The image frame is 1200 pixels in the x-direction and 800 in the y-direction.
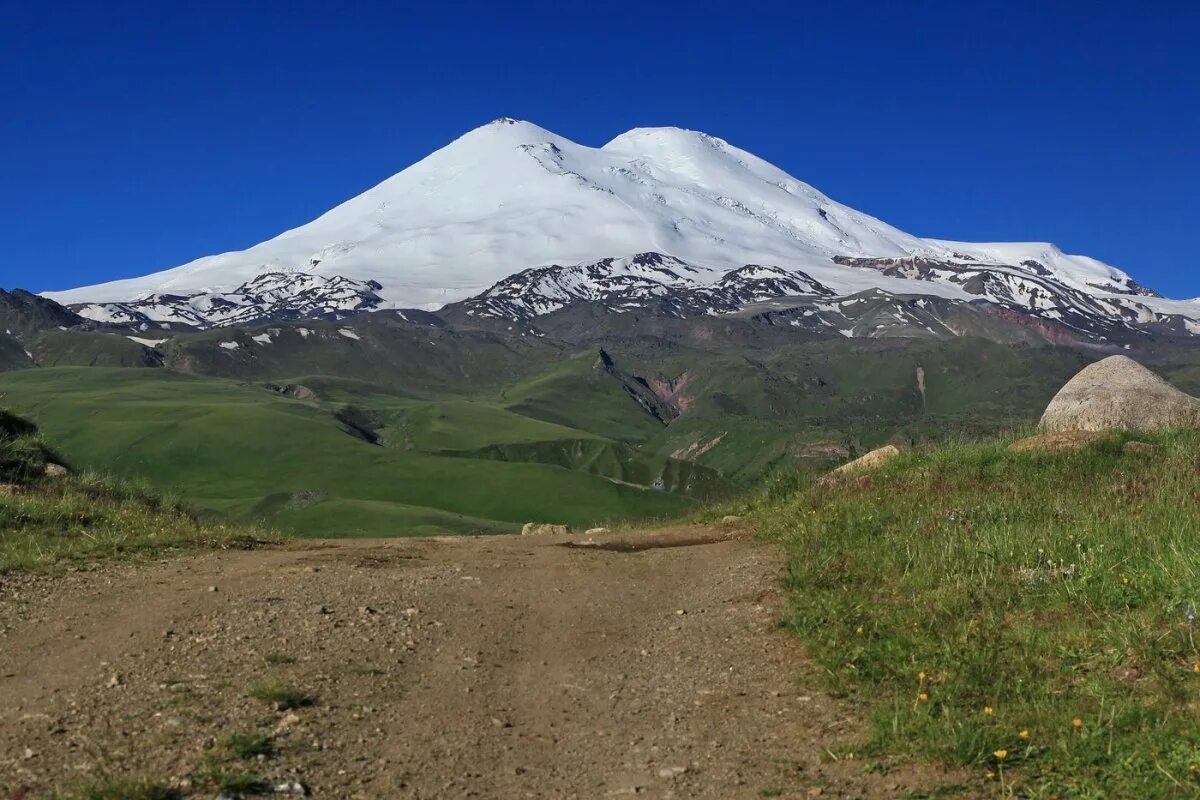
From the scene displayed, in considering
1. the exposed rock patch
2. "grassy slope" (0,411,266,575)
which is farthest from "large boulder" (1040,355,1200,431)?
"grassy slope" (0,411,266,575)

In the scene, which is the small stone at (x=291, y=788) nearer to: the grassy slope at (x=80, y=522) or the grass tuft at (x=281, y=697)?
the grass tuft at (x=281, y=697)

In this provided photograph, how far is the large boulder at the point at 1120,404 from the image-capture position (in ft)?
74.3

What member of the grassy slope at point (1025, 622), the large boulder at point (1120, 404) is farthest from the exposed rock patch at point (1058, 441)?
the large boulder at point (1120, 404)

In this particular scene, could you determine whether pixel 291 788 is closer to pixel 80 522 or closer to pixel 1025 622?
pixel 1025 622

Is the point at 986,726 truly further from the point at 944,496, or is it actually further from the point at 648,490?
the point at 648,490

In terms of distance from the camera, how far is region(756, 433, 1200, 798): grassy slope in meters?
7.20

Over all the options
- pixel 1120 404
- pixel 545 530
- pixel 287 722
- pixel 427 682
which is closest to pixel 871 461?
pixel 545 530


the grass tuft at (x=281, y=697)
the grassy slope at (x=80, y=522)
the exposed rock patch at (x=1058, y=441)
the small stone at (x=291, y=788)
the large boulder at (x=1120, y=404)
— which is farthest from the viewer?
the large boulder at (x=1120, y=404)

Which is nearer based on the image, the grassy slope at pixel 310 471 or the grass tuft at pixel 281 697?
the grass tuft at pixel 281 697

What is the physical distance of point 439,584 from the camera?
12227mm

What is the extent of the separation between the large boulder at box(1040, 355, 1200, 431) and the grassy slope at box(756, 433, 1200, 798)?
7085 mm

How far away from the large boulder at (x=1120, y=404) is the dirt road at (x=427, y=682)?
42.4ft

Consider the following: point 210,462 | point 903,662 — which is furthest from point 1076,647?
point 210,462

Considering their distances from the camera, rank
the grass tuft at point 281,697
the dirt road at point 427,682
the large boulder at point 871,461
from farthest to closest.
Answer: the large boulder at point 871,461, the grass tuft at point 281,697, the dirt road at point 427,682
